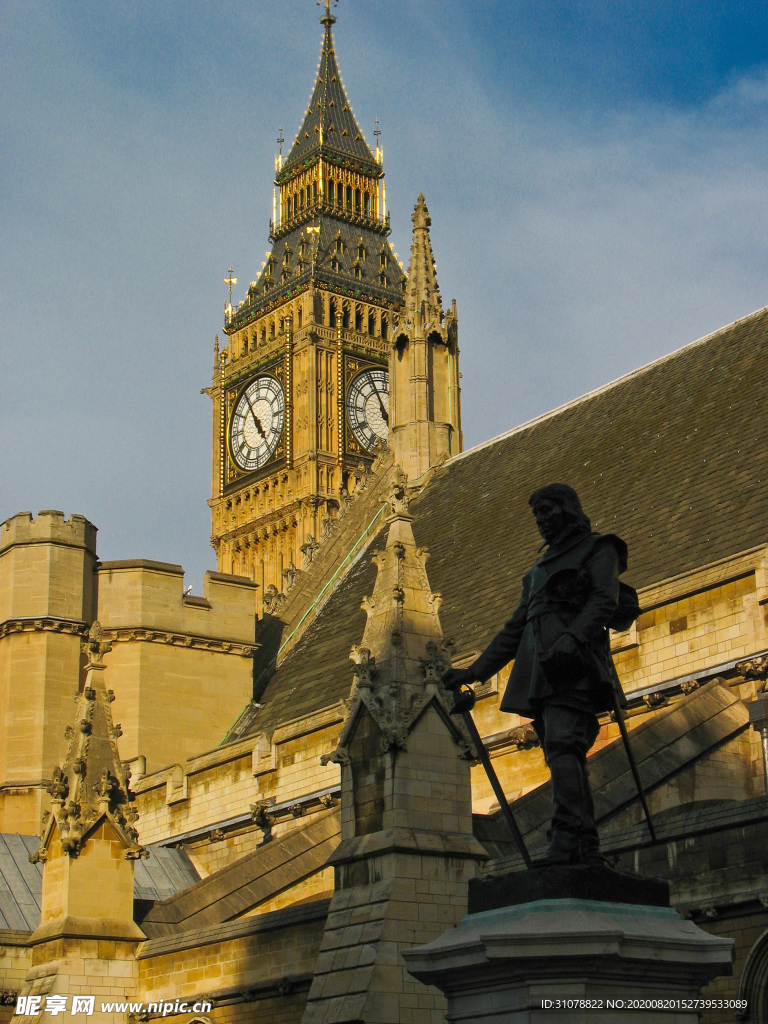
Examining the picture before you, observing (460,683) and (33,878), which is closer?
(460,683)

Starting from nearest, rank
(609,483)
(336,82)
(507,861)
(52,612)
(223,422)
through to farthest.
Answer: (507,861), (609,483), (52,612), (223,422), (336,82)

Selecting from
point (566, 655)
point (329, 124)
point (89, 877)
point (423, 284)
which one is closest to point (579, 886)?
point (566, 655)

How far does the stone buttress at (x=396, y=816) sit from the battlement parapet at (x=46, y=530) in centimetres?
1496

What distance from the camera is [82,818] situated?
2033cm

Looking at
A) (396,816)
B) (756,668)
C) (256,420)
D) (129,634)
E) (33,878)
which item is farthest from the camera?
(256,420)

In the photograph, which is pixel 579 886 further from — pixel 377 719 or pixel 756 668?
pixel 756 668

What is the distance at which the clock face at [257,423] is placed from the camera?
85.6 meters

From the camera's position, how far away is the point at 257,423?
8738cm

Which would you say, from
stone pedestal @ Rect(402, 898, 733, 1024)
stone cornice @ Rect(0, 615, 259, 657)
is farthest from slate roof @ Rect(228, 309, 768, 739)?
stone pedestal @ Rect(402, 898, 733, 1024)

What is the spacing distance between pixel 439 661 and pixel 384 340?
70.8m

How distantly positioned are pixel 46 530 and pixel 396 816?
16633mm

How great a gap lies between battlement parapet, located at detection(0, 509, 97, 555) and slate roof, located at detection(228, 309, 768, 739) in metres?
4.53

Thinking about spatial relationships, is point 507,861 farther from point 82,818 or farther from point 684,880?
point 82,818

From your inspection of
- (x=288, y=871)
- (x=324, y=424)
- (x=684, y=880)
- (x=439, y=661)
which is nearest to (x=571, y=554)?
(x=684, y=880)
